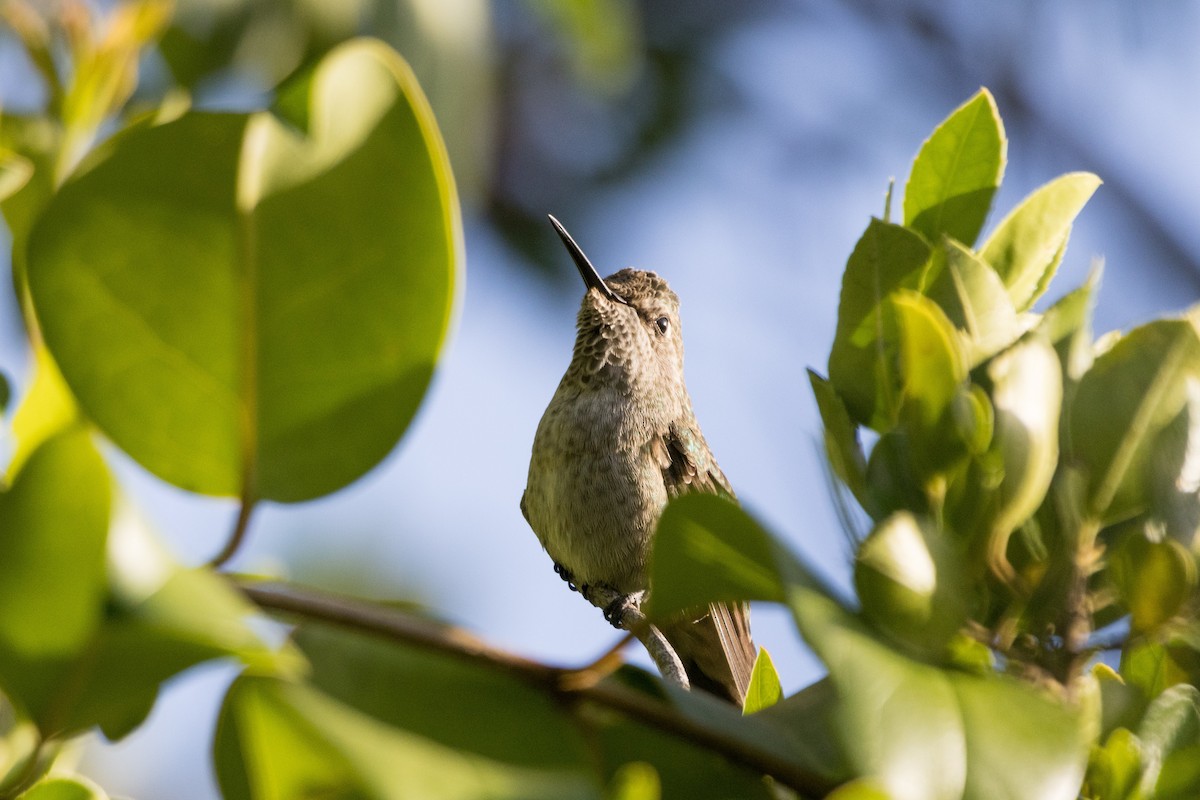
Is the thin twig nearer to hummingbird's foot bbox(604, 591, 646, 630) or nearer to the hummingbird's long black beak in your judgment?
hummingbird's foot bbox(604, 591, 646, 630)

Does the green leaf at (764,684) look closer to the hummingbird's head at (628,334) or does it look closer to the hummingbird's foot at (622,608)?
the hummingbird's foot at (622,608)

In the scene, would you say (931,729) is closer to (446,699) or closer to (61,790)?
(446,699)

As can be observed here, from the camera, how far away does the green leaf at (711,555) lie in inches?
37.3

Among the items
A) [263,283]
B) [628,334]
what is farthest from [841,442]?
[628,334]

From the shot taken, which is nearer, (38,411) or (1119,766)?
(1119,766)

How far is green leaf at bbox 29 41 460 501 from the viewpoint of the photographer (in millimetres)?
935

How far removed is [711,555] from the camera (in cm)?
96

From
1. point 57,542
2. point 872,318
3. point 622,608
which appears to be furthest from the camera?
point 622,608

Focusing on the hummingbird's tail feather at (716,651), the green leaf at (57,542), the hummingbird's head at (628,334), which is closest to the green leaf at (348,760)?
the green leaf at (57,542)

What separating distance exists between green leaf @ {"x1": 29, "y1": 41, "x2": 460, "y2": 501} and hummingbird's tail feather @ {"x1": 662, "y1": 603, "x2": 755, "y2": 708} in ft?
8.24

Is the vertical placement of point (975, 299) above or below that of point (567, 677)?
above

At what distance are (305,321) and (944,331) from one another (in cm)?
47

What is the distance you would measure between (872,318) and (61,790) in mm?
805

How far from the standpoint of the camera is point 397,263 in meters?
0.98
